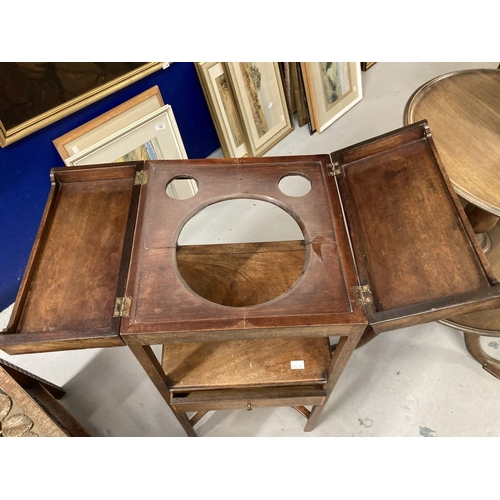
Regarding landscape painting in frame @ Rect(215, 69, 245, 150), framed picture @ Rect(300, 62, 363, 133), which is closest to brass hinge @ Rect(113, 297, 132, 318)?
landscape painting in frame @ Rect(215, 69, 245, 150)

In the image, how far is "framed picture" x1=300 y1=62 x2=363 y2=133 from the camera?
2.82 metres

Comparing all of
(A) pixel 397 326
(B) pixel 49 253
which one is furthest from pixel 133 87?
(A) pixel 397 326

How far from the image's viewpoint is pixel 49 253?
1.23 metres

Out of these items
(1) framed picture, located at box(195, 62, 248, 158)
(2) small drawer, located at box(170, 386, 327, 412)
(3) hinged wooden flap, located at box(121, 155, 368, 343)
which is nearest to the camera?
(3) hinged wooden flap, located at box(121, 155, 368, 343)

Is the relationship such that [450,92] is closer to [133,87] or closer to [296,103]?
[296,103]

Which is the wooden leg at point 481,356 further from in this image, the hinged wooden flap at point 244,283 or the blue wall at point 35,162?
the blue wall at point 35,162

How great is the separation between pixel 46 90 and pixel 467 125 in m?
1.86

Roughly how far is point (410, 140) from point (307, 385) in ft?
3.09

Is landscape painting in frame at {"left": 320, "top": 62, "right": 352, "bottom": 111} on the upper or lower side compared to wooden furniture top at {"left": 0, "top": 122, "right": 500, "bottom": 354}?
lower

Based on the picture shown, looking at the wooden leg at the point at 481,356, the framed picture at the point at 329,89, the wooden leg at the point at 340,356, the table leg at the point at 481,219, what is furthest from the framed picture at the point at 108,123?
the wooden leg at the point at 481,356

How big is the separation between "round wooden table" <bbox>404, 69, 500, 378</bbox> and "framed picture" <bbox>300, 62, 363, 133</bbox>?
104cm

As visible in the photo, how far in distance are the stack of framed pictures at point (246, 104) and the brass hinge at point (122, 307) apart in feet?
5.60

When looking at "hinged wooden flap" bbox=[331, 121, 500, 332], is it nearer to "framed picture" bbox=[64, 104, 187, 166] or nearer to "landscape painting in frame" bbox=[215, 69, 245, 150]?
"framed picture" bbox=[64, 104, 187, 166]

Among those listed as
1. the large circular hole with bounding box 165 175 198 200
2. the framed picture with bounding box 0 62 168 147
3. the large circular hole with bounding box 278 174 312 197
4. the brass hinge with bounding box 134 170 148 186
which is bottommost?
the large circular hole with bounding box 278 174 312 197
